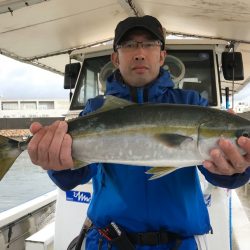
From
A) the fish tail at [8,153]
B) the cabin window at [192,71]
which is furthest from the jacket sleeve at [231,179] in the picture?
the cabin window at [192,71]

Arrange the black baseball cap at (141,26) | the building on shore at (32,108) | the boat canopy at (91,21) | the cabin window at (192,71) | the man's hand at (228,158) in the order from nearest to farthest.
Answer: the man's hand at (228,158), the black baseball cap at (141,26), the boat canopy at (91,21), the cabin window at (192,71), the building on shore at (32,108)

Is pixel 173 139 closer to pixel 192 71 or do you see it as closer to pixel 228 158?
pixel 228 158

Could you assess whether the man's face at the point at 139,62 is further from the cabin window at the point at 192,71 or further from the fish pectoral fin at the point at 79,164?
the cabin window at the point at 192,71

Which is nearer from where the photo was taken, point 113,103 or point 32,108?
point 113,103

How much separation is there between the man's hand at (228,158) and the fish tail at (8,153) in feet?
3.92

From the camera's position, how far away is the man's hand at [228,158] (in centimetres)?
226

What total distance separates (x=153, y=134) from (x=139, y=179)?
0.45m

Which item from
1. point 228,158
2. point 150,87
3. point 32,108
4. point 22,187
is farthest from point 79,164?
point 32,108

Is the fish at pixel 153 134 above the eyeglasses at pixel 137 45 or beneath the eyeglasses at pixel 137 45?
beneath

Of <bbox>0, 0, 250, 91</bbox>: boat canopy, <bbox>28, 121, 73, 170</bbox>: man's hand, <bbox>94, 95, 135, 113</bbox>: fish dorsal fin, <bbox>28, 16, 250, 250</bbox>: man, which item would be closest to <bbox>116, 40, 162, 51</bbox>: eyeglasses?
<bbox>28, 16, 250, 250</bbox>: man

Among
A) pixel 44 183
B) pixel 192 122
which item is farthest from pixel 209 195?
pixel 44 183

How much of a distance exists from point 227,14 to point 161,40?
2547mm

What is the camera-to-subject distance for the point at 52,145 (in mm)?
2445

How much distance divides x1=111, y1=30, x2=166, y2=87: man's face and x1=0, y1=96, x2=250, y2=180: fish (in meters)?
0.41
